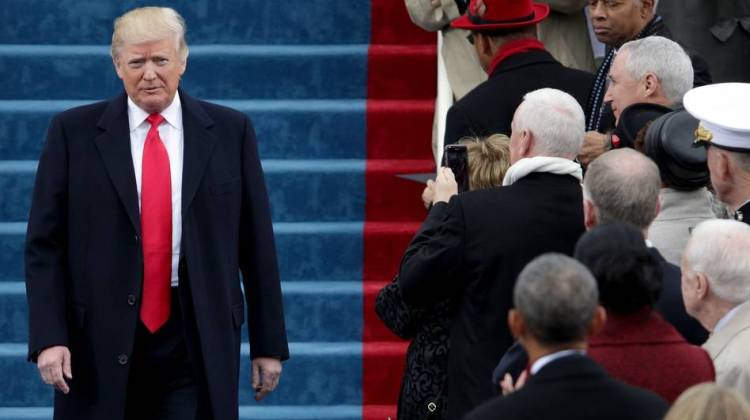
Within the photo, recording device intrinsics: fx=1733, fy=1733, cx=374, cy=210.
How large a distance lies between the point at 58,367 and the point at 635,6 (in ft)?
8.41

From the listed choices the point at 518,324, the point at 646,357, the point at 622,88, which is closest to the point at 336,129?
the point at 622,88

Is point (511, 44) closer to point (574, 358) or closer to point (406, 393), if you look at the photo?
→ point (406, 393)

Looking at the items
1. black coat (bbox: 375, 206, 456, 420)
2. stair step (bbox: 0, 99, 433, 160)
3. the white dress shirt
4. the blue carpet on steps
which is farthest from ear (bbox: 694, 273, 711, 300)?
the blue carpet on steps

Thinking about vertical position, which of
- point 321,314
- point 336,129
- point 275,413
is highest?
point 336,129

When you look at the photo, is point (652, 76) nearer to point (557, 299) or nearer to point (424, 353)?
point (424, 353)

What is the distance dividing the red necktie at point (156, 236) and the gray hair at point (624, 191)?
1.42m

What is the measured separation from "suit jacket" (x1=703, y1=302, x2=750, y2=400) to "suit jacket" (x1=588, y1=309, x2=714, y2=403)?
21 centimetres

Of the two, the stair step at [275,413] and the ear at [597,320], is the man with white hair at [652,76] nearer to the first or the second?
the ear at [597,320]

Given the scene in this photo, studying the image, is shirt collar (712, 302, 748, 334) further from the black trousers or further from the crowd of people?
the black trousers

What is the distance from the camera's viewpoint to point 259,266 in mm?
5504

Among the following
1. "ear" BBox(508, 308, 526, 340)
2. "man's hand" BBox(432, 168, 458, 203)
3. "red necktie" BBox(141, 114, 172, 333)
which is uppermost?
"ear" BBox(508, 308, 526, 340)

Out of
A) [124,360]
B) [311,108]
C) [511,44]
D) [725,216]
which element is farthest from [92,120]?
[311,108]

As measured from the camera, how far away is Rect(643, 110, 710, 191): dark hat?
16.7 feet

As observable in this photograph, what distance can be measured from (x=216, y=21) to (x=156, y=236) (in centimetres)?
334
